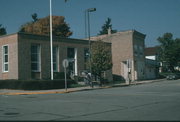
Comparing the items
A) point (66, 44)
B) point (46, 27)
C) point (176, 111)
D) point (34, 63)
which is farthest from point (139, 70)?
point (176, 111)

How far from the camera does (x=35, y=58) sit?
121ft

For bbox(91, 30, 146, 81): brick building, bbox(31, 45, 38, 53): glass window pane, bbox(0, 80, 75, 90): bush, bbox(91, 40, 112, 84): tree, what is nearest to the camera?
bbox(0, 80, 75, 90): bush

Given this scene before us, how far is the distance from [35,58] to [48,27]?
3289 cm

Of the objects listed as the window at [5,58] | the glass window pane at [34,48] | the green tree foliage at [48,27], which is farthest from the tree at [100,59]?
the green tree foliage at [48,27]

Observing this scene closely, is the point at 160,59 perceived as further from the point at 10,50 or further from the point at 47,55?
the point at 10,50

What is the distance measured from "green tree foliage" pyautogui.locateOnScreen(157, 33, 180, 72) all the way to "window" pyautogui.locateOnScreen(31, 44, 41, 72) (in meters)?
39.5

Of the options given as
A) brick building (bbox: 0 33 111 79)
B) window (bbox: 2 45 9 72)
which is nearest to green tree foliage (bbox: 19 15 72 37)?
brick building (bbox: 0 33 111 79)

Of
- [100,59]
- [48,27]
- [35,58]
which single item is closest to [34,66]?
[35,58]

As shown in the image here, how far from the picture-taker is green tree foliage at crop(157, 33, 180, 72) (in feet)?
223

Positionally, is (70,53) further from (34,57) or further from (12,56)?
(12,56)

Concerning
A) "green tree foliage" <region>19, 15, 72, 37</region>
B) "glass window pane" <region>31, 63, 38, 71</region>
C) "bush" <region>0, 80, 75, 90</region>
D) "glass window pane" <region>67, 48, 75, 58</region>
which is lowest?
"bush" <region>0, 80, 75, 90</region>

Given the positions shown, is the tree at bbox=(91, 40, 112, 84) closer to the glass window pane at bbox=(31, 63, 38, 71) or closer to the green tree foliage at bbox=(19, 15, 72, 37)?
the glass window pane at bbox=(31, 63, 38, 71)

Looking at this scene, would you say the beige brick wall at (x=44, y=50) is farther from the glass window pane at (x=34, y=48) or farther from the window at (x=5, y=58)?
the window at (x=5, y=58)

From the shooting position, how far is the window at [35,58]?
3672 centimetres
